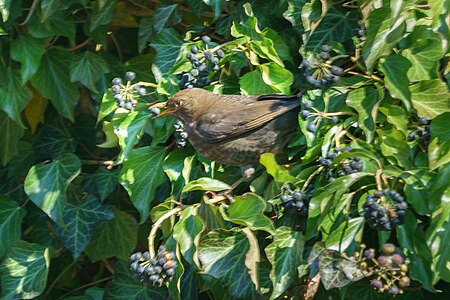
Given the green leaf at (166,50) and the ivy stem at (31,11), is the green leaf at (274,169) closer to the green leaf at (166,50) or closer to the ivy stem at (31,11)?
the green leaf at (166,50)

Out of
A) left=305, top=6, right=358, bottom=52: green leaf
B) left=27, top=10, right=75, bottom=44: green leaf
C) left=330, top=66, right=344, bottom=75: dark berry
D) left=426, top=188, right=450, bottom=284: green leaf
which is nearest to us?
left=426, top=188, right=450, bottom=284: green leaf

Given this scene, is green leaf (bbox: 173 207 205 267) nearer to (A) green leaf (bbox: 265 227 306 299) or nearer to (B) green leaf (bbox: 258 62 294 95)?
(A) green leaf (bbox: 265 227 306 299)

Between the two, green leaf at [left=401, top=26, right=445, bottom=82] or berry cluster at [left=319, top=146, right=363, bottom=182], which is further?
green leaf at [left=401, top=26, right=445, bottom=82]

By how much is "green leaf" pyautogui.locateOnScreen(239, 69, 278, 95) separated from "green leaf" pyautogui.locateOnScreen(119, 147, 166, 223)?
1.13 feet

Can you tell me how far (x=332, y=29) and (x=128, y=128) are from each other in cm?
73

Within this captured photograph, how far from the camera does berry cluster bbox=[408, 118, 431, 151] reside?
8.32 ft

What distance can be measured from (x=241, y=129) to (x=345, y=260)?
3.06ft

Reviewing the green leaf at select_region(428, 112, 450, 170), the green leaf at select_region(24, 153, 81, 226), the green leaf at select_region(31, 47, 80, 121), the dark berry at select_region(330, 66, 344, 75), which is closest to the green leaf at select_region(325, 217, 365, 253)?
the green leaf at select_region(428, 112, 450, 170)

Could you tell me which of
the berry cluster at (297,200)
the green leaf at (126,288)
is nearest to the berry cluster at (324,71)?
the berry cluster at (297,200)

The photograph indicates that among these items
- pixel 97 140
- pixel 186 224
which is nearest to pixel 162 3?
pixel 97 140

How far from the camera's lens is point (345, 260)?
7.84ft

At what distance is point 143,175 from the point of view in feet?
9.88

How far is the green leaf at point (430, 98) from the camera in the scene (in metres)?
2.55

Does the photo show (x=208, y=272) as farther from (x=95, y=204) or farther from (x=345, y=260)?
(x=95, y=204)
